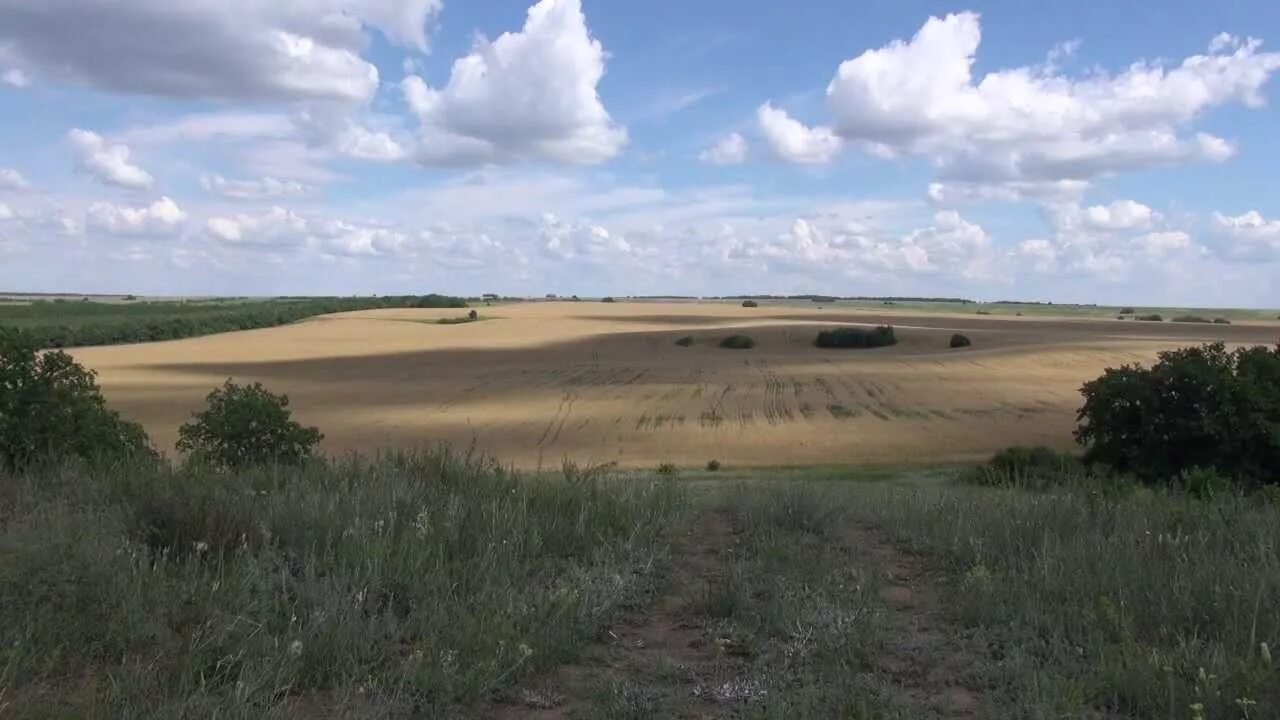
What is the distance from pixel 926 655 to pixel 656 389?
37.5 meters

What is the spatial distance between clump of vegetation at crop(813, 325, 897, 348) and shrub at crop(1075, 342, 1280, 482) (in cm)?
5025

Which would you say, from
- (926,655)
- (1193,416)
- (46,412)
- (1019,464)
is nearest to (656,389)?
(1019,464)

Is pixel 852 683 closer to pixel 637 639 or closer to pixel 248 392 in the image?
pixel 637 639

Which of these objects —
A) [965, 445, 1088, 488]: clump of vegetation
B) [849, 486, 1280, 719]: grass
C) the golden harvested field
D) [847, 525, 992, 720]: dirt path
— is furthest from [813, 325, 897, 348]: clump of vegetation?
[847, 525, 992, 720]: dirt path

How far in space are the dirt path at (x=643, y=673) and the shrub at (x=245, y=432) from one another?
24.6 ft

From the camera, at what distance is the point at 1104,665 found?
4512 mm

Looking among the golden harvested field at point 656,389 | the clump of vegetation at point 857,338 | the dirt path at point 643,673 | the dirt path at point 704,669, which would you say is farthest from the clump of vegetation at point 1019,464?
the clump of vegetation at point 857,338

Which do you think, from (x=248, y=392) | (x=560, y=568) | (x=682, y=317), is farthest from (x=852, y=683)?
(x=682, y=317)

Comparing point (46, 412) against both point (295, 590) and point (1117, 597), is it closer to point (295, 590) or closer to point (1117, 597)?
point (295, 590)

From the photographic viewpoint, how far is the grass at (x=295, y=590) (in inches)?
165

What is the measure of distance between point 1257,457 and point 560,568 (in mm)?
17669

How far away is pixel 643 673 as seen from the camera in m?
4.81

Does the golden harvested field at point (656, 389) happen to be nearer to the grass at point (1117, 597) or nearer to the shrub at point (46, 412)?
the shrub at point (46, 412)

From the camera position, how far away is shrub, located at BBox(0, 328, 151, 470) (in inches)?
367
